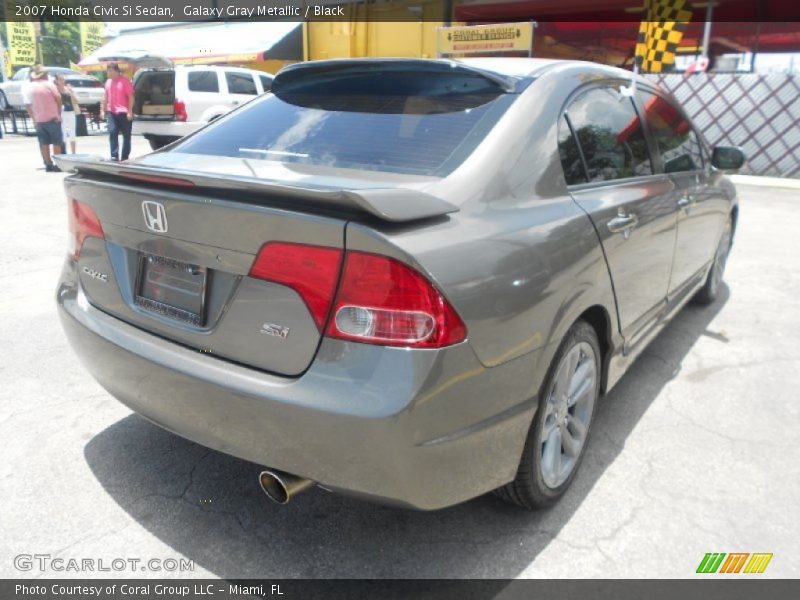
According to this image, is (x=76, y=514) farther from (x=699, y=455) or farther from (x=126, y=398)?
(x=699, y=455)

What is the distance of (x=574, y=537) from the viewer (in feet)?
7.32

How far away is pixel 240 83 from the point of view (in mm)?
14617

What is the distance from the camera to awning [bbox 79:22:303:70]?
2338 centimetres

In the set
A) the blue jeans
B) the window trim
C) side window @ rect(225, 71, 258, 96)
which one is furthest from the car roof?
side window @ rect(225, 71, 258, 96)

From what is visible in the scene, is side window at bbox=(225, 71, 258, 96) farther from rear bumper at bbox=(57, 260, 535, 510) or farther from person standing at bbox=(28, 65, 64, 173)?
rear bumper at bbox=(57, 260, 535, 510)

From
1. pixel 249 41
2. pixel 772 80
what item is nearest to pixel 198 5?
pixel 249 41

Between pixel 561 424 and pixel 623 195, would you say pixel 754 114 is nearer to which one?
pixel 623 195

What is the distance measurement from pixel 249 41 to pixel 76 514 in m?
25.0

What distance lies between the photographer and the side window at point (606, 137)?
251cm

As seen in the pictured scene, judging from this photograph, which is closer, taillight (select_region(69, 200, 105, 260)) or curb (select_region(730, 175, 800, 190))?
taillight (select_region(69, 200, 105, 260))

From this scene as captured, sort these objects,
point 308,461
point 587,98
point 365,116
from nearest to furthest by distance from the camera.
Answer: point 308,461, point 365,116, point 587,98

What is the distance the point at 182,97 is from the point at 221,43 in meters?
13.9

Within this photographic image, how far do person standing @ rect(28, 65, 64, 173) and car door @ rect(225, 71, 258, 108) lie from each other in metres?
3.83

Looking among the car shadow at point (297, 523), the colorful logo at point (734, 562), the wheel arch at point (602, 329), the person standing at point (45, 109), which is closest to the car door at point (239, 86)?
the person standing at point (45, 109)
